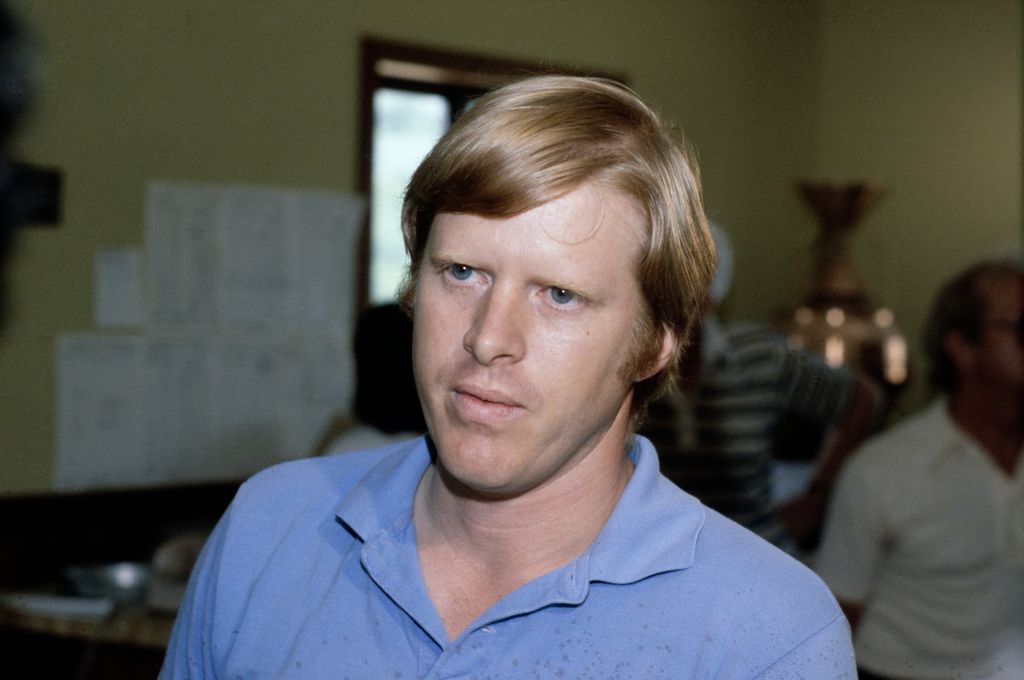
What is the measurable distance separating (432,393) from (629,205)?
26 centimetres

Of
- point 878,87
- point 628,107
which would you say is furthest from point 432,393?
point 878,87

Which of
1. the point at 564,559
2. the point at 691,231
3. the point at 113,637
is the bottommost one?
the point at 113,637

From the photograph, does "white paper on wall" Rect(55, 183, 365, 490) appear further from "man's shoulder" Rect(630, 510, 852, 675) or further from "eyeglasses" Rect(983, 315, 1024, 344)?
"man's shoulder" Rect(630, 510, 852, 675)

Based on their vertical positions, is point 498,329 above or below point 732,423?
above

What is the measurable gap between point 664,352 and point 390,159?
2.73 metres

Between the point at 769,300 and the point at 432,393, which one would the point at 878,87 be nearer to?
the point at 769,300

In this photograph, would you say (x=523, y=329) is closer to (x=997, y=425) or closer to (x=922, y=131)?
(x=997, y=425)

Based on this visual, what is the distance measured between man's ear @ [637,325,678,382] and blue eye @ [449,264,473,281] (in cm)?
22

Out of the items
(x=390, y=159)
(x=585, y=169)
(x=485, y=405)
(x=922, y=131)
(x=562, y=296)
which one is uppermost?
(x=922, y=131)

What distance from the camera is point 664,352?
50.1 inches

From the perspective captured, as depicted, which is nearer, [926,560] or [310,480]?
[310,480]

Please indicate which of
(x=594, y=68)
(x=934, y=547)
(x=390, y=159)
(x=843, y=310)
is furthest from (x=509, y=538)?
(x=843, y=310)

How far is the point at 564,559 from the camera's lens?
1206 mm

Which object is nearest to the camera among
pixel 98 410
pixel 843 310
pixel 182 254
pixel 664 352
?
pixel 664 352
